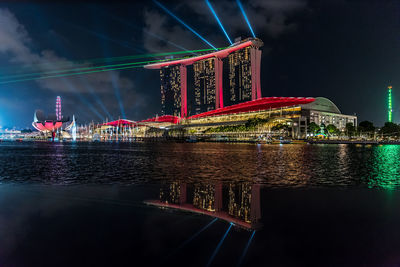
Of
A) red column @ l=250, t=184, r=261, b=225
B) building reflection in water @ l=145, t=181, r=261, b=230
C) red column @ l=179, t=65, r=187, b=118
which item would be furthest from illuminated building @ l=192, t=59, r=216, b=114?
red column @ l=250, t=184, r=261, b=225

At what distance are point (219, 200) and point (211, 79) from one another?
149 meters

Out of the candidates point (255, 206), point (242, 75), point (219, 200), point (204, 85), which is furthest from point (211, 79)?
point (255, 206)

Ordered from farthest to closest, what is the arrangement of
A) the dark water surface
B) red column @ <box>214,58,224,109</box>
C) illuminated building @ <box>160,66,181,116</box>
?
illuminated building @ <box>160,66,181,116</box> < red column @ <box>214,58,224,109</box> < the dark water surface

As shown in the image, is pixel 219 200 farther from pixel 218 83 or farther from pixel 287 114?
pixel 218 83

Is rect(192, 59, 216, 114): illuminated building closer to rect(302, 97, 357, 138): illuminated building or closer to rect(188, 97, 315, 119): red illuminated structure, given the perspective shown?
rect(188, 97, 315, 119): red illuminated structure

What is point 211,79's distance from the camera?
504ft

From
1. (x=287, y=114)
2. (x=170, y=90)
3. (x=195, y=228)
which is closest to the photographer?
(x=195, y=228)

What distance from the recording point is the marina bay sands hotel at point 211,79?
12750cm

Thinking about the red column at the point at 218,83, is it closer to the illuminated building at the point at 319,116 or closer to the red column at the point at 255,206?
Answer: the illuminated building at the point at 319,116

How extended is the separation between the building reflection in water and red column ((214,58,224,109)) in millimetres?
130981

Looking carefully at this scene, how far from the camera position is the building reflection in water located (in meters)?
6.10

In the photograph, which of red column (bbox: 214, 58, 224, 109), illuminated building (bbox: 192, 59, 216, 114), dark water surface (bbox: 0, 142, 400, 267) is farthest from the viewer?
illuminated building (bbox: 192, 59, 216, 114)

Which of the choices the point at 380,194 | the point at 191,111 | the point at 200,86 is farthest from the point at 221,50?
the point at 380,194

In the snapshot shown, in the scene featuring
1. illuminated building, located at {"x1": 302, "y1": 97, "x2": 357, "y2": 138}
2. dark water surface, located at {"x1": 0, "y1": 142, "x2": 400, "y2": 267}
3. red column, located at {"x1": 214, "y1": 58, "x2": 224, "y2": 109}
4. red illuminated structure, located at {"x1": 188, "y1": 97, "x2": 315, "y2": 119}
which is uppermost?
red column, located at {"x1": 214, "y1": 58, "x2": 224, "y2": 109}
